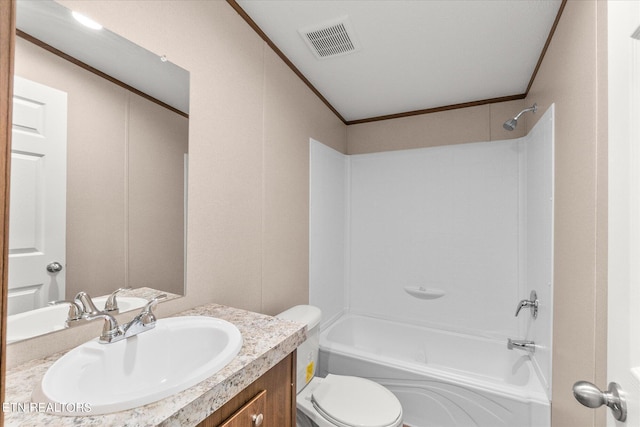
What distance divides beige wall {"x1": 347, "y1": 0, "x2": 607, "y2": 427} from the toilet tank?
47.7 inches

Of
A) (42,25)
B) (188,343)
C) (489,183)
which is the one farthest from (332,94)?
(188,343)

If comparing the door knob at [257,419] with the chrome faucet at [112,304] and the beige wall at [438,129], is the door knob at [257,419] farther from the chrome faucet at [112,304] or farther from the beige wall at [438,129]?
the beige wall at [438,129]

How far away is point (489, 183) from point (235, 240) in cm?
217

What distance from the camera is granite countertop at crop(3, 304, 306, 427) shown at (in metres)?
0.54

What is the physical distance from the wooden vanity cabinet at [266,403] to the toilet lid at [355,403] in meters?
0.58

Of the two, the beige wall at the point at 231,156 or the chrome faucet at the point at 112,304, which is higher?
the beige wall at the point at 231,156

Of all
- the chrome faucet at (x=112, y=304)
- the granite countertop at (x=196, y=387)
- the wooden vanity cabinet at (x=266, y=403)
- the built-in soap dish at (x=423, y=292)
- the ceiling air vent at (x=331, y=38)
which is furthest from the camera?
the built-in soap dish at (x=423, y=292)

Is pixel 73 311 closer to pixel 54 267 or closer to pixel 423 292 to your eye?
pixel 54 267

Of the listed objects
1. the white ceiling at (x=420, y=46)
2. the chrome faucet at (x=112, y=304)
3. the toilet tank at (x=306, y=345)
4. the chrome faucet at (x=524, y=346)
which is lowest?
the chrome faucet at (x=524, y=346)

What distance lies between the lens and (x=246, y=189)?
1.54 m

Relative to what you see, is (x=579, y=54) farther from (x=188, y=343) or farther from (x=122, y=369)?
(x=122, y=369)

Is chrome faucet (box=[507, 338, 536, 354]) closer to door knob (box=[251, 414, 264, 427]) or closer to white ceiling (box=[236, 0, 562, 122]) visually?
white ceiling (box=[236, 0, 562, 122])

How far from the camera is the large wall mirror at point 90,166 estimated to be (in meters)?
0.76

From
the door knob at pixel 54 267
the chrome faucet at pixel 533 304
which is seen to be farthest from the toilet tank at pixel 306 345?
the chrome faucet at pixel 533 304
